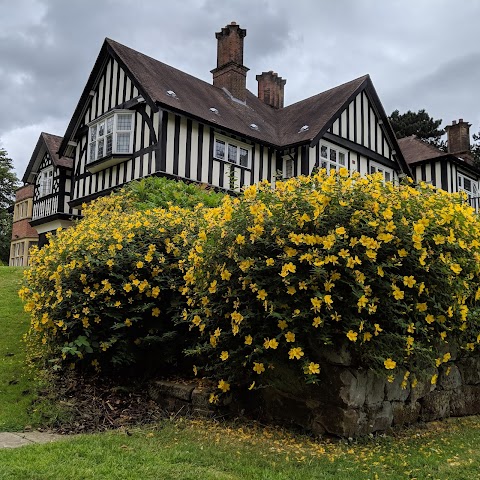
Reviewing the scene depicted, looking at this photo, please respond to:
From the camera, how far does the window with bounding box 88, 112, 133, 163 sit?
1592 cm

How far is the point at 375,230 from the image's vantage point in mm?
4219

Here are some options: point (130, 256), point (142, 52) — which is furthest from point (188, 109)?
point (130, 256)

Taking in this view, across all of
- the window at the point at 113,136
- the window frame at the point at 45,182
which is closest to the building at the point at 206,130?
the window at the point at 113,136

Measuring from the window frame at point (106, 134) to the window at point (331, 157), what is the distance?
6.54 metres

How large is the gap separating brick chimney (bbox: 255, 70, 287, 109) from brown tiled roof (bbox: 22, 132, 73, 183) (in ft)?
30.9

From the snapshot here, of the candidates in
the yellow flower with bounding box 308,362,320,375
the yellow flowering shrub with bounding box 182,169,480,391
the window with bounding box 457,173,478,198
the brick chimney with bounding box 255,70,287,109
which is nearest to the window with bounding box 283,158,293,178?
the brick chimney with bounding box 255,70,287,109

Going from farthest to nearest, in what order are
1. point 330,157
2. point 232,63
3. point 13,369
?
point 232,63, point 330,157, point 13,369

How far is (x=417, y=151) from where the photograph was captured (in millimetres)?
23469

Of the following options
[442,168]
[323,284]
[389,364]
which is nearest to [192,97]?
[442,168]

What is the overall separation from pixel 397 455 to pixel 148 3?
7384mm

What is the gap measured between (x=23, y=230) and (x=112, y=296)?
1068 inches

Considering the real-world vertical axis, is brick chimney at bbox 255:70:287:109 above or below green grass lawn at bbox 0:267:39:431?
above

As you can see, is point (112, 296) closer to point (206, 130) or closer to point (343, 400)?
point (343, 400)

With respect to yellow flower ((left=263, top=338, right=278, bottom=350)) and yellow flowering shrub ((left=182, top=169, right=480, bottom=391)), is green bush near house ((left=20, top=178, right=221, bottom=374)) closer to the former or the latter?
yellow flowering shrub ((left=182, top=169, right=480, bottom=391))
